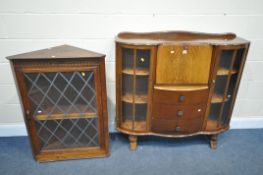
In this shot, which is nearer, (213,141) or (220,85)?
(220,85)

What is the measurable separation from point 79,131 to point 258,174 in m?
1.60

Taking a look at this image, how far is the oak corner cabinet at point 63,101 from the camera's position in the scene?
4.59ft

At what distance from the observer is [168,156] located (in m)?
1.85

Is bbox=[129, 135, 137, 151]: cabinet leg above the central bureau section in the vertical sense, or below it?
below

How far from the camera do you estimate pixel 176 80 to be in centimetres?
156

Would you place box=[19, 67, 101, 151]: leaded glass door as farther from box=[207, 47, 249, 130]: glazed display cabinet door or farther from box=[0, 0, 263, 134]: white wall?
box=[207, 47, 249, 130]: glazed display cabinet door

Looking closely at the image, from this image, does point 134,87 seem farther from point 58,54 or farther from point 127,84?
point 58,54

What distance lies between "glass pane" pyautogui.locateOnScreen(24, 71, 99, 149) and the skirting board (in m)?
0.46

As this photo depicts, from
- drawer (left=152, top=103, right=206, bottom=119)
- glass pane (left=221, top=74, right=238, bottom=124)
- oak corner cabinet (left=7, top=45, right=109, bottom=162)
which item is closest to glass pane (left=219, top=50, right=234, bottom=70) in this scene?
glass pane (left=221, top=74, right=238, bottom=124)

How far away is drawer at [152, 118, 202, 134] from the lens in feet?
5.63

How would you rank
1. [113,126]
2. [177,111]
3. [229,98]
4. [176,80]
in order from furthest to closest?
[113,126]
[229,98]
[177,111]
[176,80]

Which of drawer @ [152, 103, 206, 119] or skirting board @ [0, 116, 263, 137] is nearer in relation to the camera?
drawer @ [152, 103, 206, 119]

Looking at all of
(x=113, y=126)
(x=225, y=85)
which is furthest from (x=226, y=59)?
(x=113, y=126)

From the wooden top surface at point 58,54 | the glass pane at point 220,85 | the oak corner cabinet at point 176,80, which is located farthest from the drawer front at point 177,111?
the wooden top surface at point 58,54
